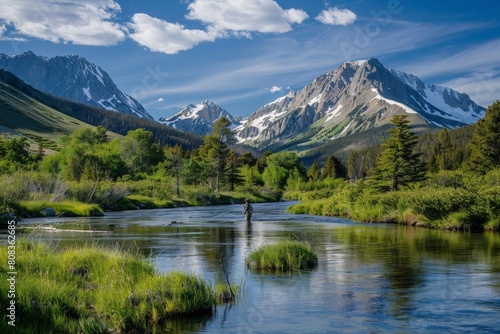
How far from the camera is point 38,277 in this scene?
1516cm

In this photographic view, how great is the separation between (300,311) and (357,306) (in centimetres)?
180

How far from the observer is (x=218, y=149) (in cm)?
14200

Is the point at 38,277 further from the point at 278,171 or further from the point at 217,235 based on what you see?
the point at 278,171

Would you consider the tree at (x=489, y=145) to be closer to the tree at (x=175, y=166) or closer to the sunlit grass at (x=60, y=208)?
the sunlit grass at (x=60, y=208)

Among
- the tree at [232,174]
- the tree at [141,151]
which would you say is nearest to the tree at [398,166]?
the tree at [232,174]

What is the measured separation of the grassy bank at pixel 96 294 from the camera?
40.3ft

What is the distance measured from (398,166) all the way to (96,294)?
51.8 meters

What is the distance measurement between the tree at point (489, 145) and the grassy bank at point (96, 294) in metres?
66.0

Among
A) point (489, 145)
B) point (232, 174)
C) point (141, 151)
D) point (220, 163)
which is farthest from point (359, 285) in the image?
point (141, 151)

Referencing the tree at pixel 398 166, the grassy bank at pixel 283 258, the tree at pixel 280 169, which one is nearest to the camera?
the grassy bank at pixel 283 258

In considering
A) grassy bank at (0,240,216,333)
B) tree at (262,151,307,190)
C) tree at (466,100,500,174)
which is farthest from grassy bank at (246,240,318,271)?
tree at (262,151,307,190)

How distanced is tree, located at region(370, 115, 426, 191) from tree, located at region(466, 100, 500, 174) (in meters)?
16.5

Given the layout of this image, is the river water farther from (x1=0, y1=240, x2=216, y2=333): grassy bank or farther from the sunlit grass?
the sunlit grass

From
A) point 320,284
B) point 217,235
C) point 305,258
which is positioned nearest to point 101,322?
point 320,284
